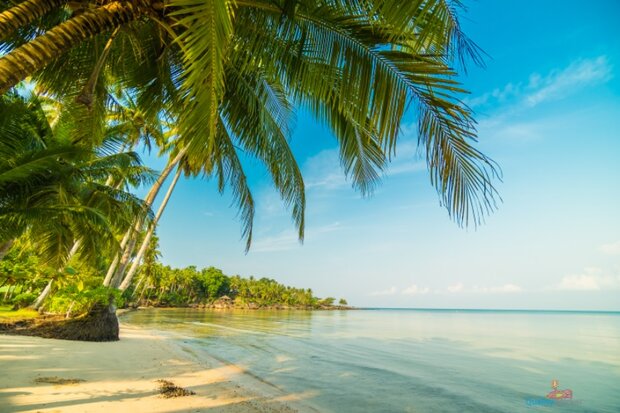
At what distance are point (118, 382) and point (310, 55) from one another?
5785 mm

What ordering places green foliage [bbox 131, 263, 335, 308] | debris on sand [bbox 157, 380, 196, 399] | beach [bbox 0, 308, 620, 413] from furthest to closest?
green foliage [bbox 131, 263, 335, 308] < debris on sand [bbox 157, 380, 196, 399] < beach [bbox 0, 308, 620, 413]

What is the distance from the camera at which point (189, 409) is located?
14.2ft

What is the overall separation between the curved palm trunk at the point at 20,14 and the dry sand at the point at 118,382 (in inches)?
158

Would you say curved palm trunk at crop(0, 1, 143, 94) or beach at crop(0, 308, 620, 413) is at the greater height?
curved palm trunk at crop(0, 1, 143, 94)

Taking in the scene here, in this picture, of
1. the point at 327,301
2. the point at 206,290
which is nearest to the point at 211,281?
the point at 206,290

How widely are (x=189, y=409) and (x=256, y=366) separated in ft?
15.6

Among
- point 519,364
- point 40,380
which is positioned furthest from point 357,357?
point 40,380

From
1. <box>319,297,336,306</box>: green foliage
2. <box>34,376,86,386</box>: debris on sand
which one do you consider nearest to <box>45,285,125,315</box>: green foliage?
<box>34,376,86,386</box>: debris on sand

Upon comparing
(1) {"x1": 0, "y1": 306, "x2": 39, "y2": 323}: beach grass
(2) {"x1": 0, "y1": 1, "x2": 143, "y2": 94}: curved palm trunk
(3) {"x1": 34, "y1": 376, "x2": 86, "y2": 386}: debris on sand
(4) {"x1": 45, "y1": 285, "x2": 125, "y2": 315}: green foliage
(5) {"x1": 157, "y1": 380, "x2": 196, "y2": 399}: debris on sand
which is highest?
(2) {"x1": 0, "y1": 1, "x2": 143, "y2": 94}: curved palm trunk

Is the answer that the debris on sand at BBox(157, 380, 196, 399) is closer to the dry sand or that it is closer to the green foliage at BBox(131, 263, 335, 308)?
the dry sand

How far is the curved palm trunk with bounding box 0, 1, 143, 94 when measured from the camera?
1.99 metres

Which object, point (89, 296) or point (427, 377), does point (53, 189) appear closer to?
point (89, 296)

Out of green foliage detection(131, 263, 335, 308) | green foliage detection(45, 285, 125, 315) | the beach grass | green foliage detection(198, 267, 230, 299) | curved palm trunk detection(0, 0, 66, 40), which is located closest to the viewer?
curved palm trunk detection(0, 0, 66, 40)

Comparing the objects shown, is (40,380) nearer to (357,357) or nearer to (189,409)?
(189,409)
